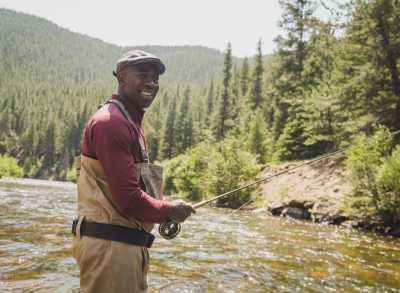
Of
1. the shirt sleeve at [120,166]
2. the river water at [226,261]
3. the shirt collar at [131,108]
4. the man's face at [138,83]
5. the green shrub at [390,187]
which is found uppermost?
the man's face at [138,83]

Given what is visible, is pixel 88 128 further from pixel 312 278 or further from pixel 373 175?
pixel 373 175

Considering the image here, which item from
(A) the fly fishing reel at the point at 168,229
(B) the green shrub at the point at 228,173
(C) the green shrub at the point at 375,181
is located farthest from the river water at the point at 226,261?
(B) the green shrub at the point at 228,173

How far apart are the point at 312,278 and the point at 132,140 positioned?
20.1ft

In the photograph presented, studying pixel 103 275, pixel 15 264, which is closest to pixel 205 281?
pixel 15 264

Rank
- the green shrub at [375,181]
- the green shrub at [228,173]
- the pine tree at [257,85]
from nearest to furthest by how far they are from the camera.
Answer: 1. the green shrub at [375,181]
2. the green shrub at [228,173]
3. the pine tree at [257,85]

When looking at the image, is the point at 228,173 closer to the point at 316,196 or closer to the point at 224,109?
the point at 316,196

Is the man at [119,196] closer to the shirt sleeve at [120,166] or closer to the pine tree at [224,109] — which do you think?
the shirt sleeve at [120,166]

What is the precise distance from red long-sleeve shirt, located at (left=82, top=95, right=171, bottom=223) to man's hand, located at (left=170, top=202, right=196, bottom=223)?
13cm

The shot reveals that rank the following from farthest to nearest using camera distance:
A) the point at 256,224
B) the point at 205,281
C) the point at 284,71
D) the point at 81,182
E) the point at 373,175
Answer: the point at 284,71
the point at 256,224
the point at 373,175
the point at 205,281
the point at 81,182

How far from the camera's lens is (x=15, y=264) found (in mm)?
7035

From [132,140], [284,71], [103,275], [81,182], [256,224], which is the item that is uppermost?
[284,71]

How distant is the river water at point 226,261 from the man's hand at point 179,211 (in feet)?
11.8

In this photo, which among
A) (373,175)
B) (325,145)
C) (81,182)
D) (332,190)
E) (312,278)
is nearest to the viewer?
(81,182)

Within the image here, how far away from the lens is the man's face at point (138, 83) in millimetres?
3014
